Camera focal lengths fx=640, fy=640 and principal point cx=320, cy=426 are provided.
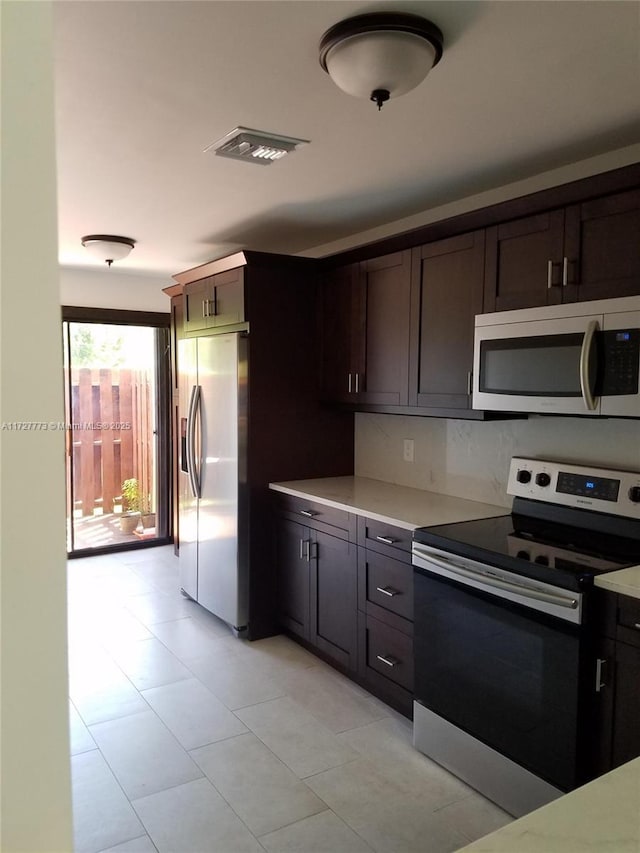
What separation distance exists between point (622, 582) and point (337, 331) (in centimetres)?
225

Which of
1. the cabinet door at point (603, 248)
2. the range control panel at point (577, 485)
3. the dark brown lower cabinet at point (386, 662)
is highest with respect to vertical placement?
the cabinet door at point (603, 248)

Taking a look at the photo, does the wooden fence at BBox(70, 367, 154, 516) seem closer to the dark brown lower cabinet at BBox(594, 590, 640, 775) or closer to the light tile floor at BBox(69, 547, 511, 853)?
the light tile floor at BBox(69, 547, 511, 853)

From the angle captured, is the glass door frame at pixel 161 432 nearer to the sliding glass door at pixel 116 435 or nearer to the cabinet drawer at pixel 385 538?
the sliding glass door at pixel 116 435

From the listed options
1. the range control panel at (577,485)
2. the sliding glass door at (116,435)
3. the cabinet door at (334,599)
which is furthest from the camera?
the sliding glass door at (116,435)

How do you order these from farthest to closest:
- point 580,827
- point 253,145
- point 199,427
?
point 199,427 < point 253,145 < point 580,827

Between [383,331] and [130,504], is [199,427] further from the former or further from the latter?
[130,504]

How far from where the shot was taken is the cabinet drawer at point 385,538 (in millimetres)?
2732

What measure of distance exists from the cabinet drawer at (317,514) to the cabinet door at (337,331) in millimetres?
Result: 642

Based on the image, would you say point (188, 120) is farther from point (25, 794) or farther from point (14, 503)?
point (25, 794)

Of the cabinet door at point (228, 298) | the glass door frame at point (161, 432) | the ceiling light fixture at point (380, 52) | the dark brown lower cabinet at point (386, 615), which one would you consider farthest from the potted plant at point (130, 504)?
the ceiling light fixture at point (380, 52)

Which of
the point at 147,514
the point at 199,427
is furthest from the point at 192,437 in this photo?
the point at 147,514

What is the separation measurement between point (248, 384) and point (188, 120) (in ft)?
5.34

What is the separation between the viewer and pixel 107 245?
416 centimetres

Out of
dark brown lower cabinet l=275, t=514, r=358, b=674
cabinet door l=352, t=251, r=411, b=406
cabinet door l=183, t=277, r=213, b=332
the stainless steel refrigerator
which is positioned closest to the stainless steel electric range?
dark brown lower cabinet l=275, t=514, r=358, b=674
